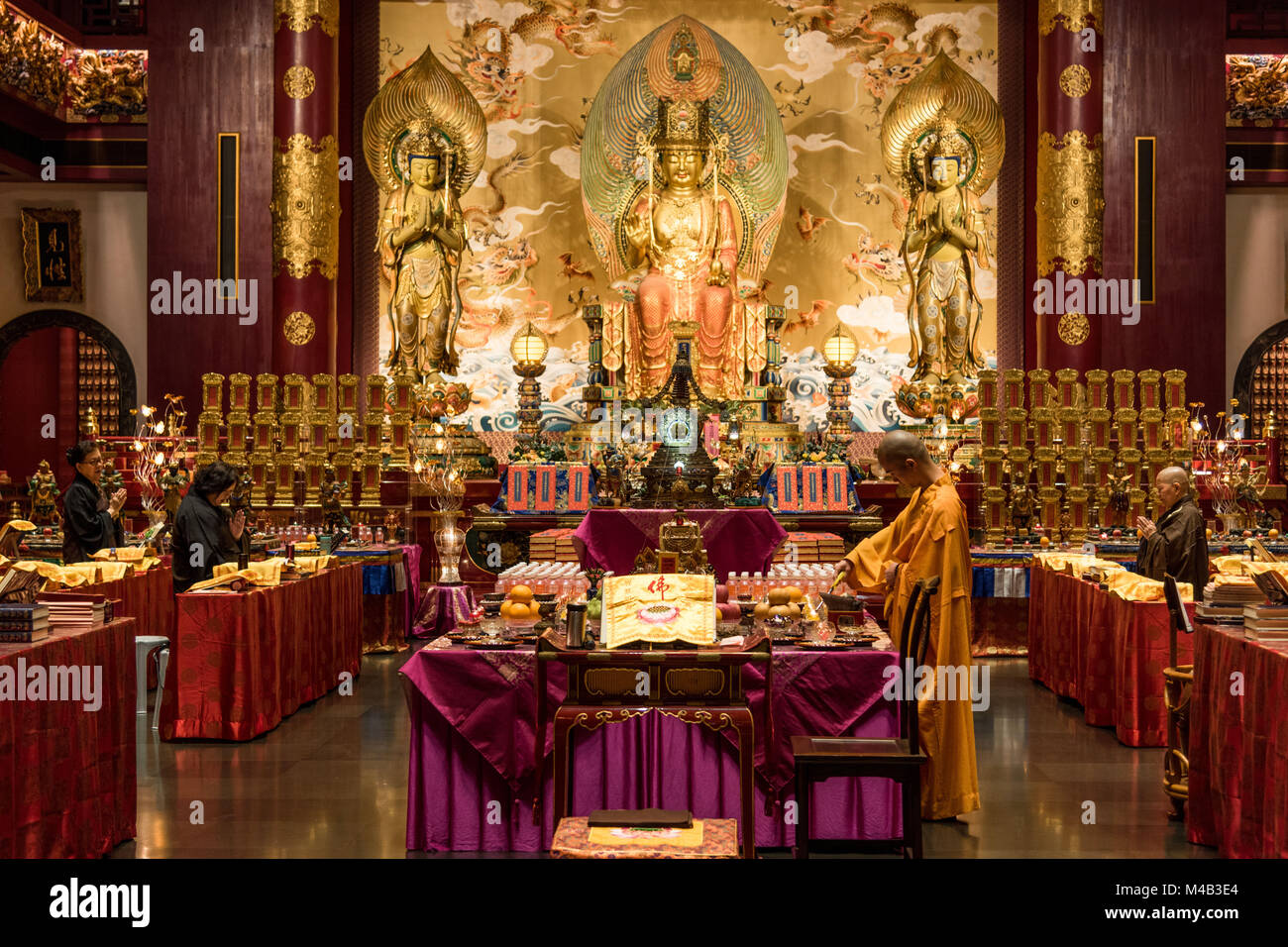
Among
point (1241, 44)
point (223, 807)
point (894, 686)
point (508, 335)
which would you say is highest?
point (1241, 44)

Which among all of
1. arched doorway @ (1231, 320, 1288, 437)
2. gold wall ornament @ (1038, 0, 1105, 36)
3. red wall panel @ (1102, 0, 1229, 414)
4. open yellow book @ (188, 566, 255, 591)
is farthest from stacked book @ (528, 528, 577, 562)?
arched doorway @ (1231, 320, 1288, 437)

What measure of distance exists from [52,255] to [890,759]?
12.1m

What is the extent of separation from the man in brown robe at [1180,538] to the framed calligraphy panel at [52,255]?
36.1ft

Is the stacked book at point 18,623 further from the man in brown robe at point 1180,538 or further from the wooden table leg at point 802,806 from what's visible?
the man in brown robe at point 1180,538

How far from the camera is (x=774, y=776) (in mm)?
3801

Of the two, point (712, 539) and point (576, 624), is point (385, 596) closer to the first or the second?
point (712, 539)

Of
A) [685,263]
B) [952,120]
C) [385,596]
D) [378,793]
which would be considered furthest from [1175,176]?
[378,793]

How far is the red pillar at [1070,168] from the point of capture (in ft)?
36.4

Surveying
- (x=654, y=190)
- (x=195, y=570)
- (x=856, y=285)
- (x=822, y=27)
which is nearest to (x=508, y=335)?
(x=654, y=190)

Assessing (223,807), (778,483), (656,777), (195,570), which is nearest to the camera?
(656,777)

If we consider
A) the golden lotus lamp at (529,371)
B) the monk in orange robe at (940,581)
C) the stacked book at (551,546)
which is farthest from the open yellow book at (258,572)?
the golden lotus lamp at (529,371)

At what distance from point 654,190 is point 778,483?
4.25m

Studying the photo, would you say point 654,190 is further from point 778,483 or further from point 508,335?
point 778,483

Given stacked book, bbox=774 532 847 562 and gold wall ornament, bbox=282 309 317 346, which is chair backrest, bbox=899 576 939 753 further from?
gold wall ornament, bbox=282 309 317 346
